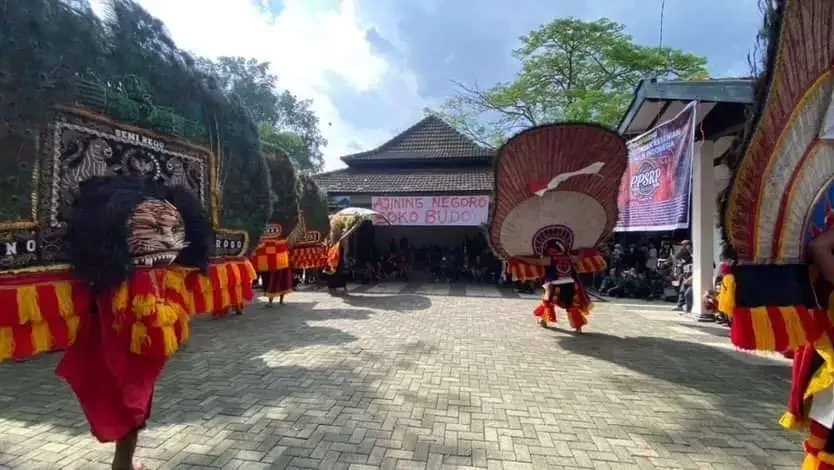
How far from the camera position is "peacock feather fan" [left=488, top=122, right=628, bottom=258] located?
18.0ft

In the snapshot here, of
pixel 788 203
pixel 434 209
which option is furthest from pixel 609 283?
pixel 788 203

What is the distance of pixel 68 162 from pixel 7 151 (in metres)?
0.24

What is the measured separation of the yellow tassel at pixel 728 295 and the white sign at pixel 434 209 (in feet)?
34.6

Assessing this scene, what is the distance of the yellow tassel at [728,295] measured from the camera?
60.6 inches

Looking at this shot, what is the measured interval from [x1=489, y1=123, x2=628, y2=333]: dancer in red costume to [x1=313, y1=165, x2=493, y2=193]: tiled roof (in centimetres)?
671

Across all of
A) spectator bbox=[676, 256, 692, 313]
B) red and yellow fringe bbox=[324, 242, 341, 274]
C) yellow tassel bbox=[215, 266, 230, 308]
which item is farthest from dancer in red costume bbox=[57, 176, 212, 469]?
spectator bbox=[676, 256, 692, 313]

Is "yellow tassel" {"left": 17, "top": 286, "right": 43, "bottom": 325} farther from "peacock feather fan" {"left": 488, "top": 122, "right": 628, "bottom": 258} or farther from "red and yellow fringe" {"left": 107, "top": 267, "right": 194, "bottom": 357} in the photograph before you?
"peacock feather fan" {"left": 488, "top": 122, "right": 628, "bottom": 258}

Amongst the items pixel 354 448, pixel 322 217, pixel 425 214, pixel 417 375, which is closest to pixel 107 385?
pixel 354 448

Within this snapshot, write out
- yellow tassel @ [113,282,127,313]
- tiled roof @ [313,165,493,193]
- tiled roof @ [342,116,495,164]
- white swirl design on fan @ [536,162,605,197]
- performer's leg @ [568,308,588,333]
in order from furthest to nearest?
tiled roof @ [342,116,495,164], tiled roof @ [313,165,493,193], performer's leg @ [568,308,588,333], white swirl design on fan @ [536,162,605,197], yellow tassel @ [113,282,127,313]

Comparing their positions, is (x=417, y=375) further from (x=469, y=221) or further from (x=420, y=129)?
(x=420, y=129)

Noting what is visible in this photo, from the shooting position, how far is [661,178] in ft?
22.4

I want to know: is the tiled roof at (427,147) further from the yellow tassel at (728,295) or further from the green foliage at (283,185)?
the yellow tassel at (728,295)

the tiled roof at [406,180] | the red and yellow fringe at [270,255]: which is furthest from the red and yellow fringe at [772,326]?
the tiled roof at [406,180]

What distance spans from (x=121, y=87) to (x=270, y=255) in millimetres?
6021
